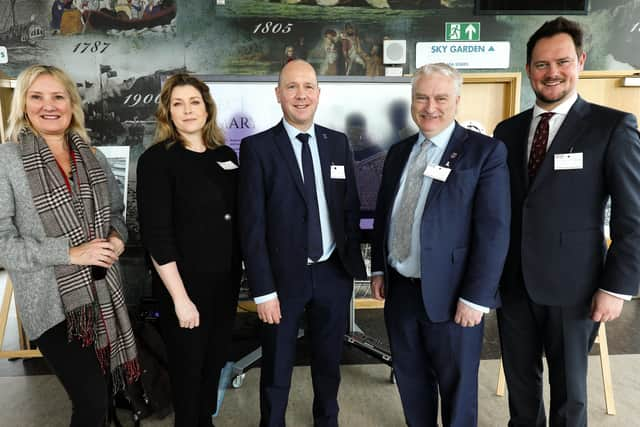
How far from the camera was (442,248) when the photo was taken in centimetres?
154

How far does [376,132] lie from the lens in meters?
3.19

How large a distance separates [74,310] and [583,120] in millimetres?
2084

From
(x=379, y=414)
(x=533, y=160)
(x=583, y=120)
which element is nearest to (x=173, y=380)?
(x=379, y=414)

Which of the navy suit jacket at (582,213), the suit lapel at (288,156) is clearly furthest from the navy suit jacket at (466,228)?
the suit lapel at (288,156)

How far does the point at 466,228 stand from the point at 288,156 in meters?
0.78

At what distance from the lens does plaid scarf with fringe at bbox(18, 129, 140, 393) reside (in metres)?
1.53

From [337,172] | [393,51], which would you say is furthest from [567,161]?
[393,51]

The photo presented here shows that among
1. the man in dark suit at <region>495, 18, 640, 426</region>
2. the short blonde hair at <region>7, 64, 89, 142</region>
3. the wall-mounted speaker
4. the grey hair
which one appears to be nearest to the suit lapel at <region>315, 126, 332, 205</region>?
the grey hair

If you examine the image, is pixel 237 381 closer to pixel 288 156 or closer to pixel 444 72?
pixel 288 156

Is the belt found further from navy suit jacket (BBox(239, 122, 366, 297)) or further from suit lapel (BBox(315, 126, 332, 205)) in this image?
suit lapel (BBox(315, 126, 332, 205))

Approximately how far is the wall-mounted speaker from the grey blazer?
3302mm

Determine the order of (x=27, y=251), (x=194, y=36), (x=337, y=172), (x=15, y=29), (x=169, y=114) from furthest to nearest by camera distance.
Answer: (x=194, y=36) → (x=15, y=29) → (x=337, y=172) → (x=169, y=114) → (x=27, y=251)

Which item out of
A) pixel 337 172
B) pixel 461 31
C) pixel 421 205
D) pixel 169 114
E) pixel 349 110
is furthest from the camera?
pixel 461 31

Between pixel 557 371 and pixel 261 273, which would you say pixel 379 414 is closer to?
pixel 557 371
